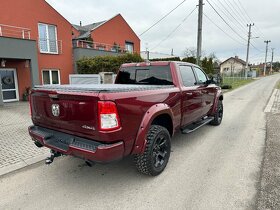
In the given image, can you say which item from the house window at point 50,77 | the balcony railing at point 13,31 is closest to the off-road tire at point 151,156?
the house window at point 50,77

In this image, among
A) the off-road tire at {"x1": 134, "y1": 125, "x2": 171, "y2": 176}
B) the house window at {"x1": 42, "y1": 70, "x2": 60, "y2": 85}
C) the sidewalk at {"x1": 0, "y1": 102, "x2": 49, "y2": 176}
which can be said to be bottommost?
the sidewalk at {"x1": 0, "y1": 102, "x2": 49, "y2": 176}

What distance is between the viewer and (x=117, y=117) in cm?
285

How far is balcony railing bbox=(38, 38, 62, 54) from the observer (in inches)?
543

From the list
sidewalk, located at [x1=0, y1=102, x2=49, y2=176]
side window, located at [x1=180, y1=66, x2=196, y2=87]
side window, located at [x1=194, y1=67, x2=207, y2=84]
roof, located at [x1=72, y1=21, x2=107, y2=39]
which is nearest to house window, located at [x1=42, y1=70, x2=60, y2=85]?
sidewalk, located at [x1=0, y1=102, x2=49, y2=176]

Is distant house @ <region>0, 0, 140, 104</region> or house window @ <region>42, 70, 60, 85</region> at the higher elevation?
distant house @ <region>0, 0, 140, 104</region>

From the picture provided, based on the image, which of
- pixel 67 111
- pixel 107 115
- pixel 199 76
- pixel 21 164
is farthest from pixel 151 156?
pixel 199 76

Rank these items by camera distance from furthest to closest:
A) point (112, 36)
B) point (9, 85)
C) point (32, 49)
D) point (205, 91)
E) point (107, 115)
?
point (112, 36) < point (9, 85) < point (32, 49) < point (205, 91) < point (107, 115)

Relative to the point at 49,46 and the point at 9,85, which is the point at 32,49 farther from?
the point at 9,85

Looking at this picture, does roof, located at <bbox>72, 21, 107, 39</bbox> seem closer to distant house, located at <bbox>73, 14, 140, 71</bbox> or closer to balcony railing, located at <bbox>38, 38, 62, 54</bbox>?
distant house, located at <bbox>73, 14, 140, 71</bbox>

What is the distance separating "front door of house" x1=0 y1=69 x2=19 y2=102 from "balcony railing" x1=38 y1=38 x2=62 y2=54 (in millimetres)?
2241

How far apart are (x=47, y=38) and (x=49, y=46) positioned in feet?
1.70

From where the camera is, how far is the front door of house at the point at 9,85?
12531 millimetres

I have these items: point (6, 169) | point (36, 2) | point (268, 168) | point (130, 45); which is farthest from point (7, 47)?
point (130, 45)

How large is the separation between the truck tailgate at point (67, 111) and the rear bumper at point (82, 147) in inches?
4.3
